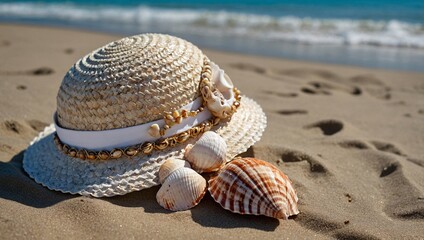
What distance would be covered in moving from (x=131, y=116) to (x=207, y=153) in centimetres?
53

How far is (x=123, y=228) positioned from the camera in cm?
258

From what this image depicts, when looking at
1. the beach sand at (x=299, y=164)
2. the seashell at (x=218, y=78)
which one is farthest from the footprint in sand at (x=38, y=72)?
the seashell at (x=218, y=78)

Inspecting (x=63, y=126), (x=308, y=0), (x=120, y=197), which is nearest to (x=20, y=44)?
(x=63, y=126)

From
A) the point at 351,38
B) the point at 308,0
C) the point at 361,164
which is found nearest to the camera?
the point at 361,164

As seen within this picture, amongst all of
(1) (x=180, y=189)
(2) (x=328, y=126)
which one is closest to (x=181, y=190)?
(1) (x=180, y=189)

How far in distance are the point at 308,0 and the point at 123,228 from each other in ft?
51.5

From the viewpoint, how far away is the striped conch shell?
2.73m

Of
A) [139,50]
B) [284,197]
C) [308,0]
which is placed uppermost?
[139,50]

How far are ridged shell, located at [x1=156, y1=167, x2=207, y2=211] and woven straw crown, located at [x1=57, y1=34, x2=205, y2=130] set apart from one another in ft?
1.46

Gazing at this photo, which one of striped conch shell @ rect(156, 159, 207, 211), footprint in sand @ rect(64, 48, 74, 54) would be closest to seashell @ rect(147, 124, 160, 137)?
striped conch shell @ rect(156, 159, 207, 211)

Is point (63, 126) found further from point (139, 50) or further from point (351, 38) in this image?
point (351, 38)

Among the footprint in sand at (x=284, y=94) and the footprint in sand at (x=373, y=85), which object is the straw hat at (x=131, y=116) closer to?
the footprint in sand at (x=284, y=94)

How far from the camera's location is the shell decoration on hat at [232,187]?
8.64ft

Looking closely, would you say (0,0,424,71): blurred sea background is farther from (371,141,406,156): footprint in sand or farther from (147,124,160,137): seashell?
(147,124,160,137): seashell
